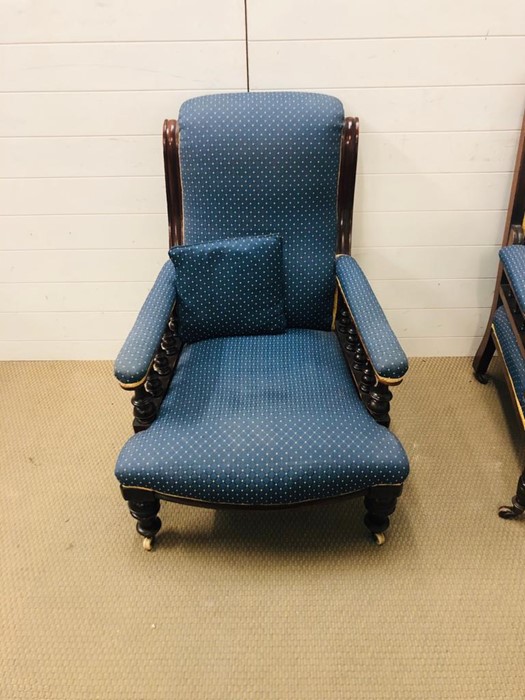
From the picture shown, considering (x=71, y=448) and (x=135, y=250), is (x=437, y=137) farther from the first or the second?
(x=71, y=448)

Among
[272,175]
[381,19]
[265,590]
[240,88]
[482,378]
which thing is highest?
[381,19]

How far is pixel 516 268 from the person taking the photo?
1.48 m

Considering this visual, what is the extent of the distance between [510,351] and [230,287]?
2.80 feet

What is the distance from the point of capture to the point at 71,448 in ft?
5.82

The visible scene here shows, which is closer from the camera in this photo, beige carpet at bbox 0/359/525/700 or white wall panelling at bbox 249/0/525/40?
beige carpet at bbox 0/359/525/700

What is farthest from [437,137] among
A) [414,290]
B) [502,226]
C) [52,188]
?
[52,188]

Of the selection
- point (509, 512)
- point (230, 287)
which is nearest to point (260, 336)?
point (230, 287)

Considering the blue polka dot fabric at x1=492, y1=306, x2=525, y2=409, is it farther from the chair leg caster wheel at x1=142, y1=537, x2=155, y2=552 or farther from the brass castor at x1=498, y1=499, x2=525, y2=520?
the chair leg caster wheel at x1=142, y1=537, x2=155, y2=552

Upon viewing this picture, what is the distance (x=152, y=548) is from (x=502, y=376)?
4.56 feet

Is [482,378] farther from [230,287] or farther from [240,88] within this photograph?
[240,88]

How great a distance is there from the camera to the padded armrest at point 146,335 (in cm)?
117

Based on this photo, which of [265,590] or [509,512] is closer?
[265,590]

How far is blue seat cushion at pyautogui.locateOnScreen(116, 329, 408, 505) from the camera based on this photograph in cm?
120

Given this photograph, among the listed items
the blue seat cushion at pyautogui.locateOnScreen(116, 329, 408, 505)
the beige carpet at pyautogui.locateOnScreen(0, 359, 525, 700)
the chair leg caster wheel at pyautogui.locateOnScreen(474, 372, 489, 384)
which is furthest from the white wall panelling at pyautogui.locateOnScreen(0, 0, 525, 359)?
the blue seat cushion at pyautogui.locateOnScreen(116, 329, 408, 505)
